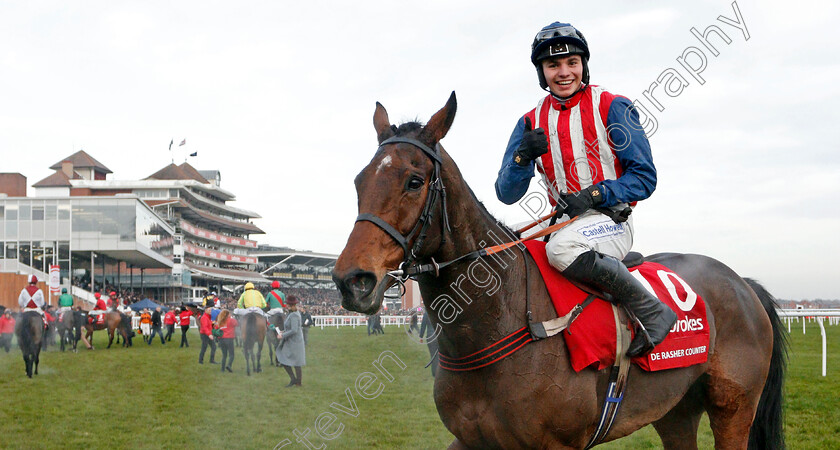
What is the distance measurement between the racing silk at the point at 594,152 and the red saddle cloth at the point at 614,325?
0.37 m

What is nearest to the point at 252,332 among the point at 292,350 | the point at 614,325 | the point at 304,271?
the point at 292,350

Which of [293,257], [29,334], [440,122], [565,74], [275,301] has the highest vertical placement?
[293,257]

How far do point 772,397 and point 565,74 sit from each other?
255 centimetres

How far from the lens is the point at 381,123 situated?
290cm

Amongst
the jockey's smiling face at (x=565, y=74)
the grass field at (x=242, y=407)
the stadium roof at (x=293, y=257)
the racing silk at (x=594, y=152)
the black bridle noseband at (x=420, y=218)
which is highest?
the stadium roof at (x=293, y=257)

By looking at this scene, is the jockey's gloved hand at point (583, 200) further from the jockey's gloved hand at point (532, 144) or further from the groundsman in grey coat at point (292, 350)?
the groundsman in grey coat at point (292, 350)

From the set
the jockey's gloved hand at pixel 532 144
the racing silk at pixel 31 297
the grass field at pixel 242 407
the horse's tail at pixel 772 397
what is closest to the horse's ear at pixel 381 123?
the jockey's gloved hand at pixel 532 144

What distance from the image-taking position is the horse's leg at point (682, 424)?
3852 mm

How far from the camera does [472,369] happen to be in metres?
2.75

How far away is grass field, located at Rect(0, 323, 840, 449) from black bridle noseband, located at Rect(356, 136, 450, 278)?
4888mm

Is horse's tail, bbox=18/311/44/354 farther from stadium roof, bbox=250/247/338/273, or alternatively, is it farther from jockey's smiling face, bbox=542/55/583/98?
stadium roof, bbox=250/247/338/273

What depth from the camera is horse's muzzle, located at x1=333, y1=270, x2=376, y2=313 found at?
2229 millimetres

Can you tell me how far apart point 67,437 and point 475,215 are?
23.0 ft

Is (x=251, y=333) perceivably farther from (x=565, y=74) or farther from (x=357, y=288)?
(x=357, y=288)
